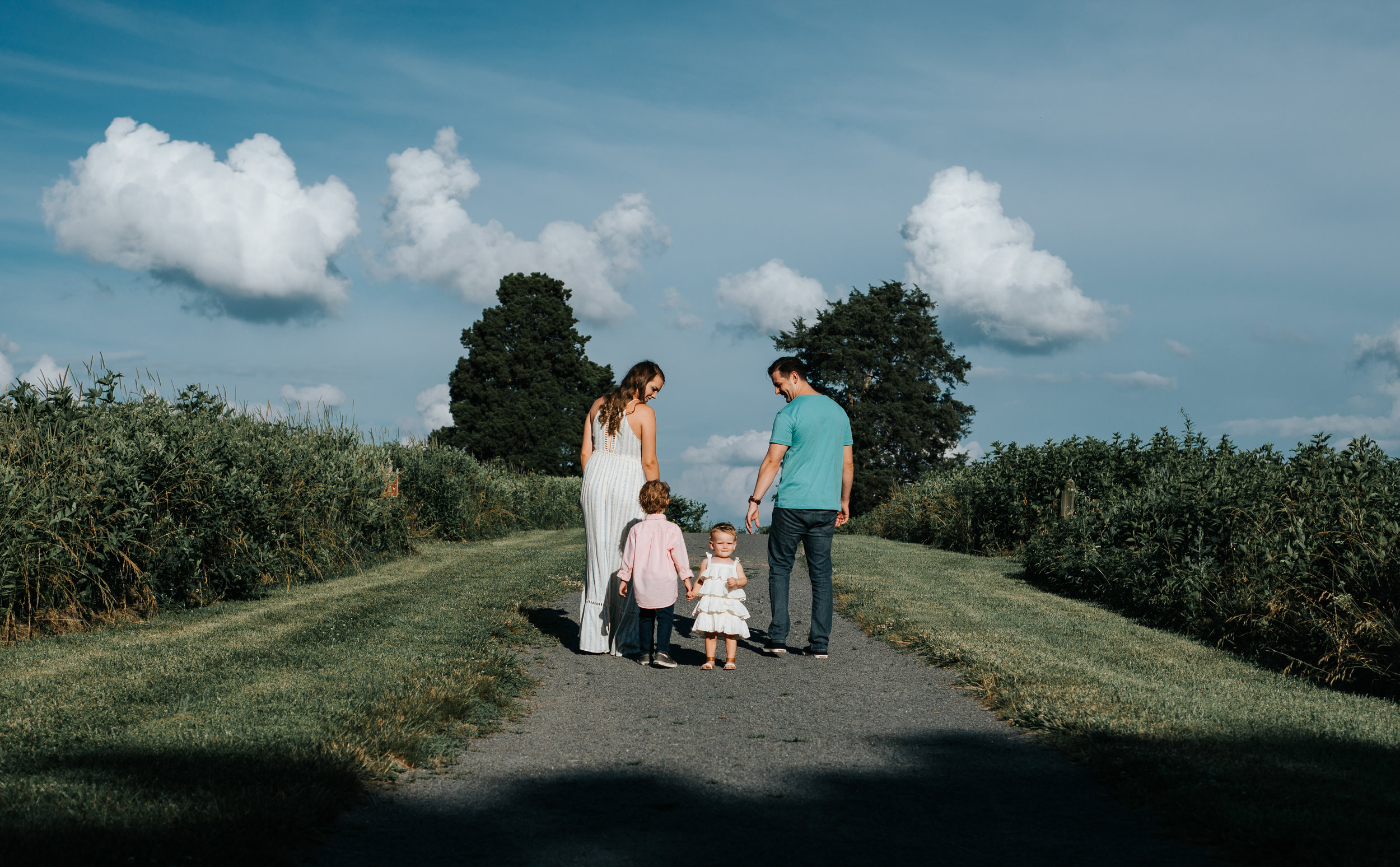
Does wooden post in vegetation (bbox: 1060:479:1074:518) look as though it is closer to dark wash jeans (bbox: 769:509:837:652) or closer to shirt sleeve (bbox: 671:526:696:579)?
dark wash jeans (bbox: 769:509:837:652)

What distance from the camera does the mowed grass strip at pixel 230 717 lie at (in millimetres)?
3383

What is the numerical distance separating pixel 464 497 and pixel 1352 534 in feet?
52.8

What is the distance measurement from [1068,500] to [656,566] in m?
9.45

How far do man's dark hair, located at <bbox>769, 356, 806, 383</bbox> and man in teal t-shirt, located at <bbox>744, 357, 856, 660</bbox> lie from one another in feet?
0.64

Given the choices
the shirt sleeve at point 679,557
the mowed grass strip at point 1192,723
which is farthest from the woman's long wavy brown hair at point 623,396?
the mowed grass strip at point 1192,723

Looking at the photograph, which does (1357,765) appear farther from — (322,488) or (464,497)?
(464,497)

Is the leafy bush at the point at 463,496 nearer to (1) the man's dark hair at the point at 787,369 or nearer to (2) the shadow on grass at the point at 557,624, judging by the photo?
(2) the shadow on grass at the point at 557,624

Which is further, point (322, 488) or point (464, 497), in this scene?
point (464, 497)

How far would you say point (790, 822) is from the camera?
12.2 feet

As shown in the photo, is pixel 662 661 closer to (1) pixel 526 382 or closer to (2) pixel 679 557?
(2) pixel 679 557

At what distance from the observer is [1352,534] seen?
24.4 ft

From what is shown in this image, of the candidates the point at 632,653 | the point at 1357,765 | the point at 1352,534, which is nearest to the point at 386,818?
the point at 632,653

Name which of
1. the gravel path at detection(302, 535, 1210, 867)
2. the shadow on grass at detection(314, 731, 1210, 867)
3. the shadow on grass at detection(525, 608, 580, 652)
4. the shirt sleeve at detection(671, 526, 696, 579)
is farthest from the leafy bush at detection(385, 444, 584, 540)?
the shadow on grass at detection(314, 731, 1210, 867)

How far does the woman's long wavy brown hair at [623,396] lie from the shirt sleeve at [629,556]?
0.79 m
